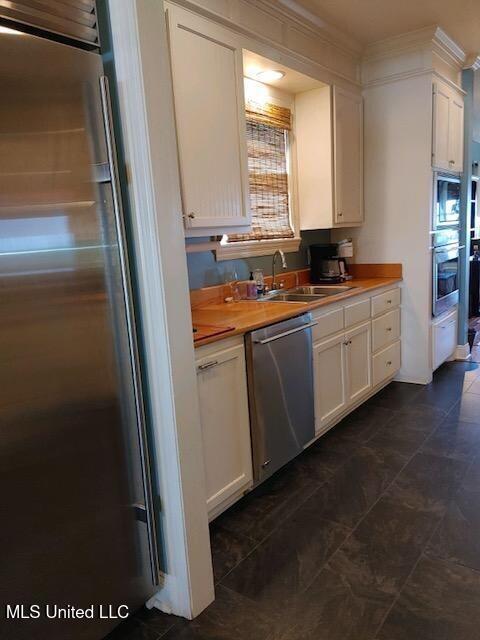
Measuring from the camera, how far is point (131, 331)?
1.41 metres

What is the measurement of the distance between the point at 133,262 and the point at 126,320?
198 millimetres

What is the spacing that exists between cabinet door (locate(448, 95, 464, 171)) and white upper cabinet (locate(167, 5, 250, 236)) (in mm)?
2222

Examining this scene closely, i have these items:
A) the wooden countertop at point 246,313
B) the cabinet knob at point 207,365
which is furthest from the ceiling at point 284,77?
the cabinet knob at point 207,365

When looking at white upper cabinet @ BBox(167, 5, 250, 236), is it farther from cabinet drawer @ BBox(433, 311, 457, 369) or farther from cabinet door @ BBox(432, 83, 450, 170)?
cabinet drawer @ BBox(433, 311, 457, 369)

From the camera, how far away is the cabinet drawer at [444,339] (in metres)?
3.84

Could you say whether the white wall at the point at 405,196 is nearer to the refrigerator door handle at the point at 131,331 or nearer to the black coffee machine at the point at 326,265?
the black coffee machine at the point at 326,265

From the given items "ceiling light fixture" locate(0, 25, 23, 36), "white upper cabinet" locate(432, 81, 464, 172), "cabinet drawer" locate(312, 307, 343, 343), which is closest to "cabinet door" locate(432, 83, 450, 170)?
"white upper cabinet" locate(432, 81, 464, 172)

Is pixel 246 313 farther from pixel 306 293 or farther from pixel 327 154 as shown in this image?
pixel 327 154

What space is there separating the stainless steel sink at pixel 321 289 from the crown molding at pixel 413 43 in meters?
1.82

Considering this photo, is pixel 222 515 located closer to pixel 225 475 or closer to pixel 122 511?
pixel 225 475

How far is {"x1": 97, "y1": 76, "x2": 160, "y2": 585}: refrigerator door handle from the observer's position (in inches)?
51.1

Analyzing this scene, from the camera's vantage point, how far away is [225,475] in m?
2.05

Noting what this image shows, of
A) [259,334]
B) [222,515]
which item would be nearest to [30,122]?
[259,334]

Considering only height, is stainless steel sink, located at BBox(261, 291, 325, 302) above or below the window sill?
below
